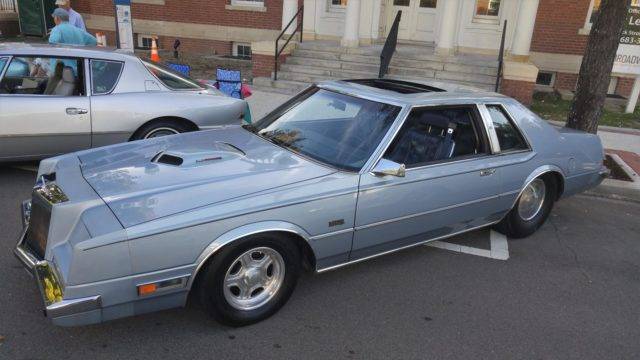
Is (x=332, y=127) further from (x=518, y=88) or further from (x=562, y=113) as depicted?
(x=562, y=113)

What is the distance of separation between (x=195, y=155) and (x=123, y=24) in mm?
7926

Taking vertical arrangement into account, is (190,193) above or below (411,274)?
above

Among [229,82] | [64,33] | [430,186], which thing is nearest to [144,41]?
[64,33]

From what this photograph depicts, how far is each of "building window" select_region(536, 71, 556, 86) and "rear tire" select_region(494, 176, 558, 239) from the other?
9.94m

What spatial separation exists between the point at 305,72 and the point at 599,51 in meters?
6.61

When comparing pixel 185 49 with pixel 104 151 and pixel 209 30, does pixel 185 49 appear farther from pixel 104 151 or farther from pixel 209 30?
pixel 104 151

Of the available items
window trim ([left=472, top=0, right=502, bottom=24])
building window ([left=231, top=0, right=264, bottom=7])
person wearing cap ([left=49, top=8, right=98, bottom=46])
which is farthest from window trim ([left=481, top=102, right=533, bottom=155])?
building window ([left=231, top=0, right=264, bottom=7])

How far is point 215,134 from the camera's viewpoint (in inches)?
165

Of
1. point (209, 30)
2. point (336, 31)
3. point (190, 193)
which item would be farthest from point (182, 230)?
point (209, 30)

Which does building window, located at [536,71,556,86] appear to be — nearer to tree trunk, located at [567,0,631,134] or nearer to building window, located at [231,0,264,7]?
tree trunk, located at [567,0,631,134]

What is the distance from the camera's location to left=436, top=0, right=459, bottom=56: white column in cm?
1147

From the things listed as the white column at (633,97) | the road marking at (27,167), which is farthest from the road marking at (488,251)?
the white column at (633,97)

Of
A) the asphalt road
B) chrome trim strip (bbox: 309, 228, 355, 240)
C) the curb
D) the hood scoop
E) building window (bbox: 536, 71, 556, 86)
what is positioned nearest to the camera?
the asphalt road

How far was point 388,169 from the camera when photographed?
3473 millimetres
